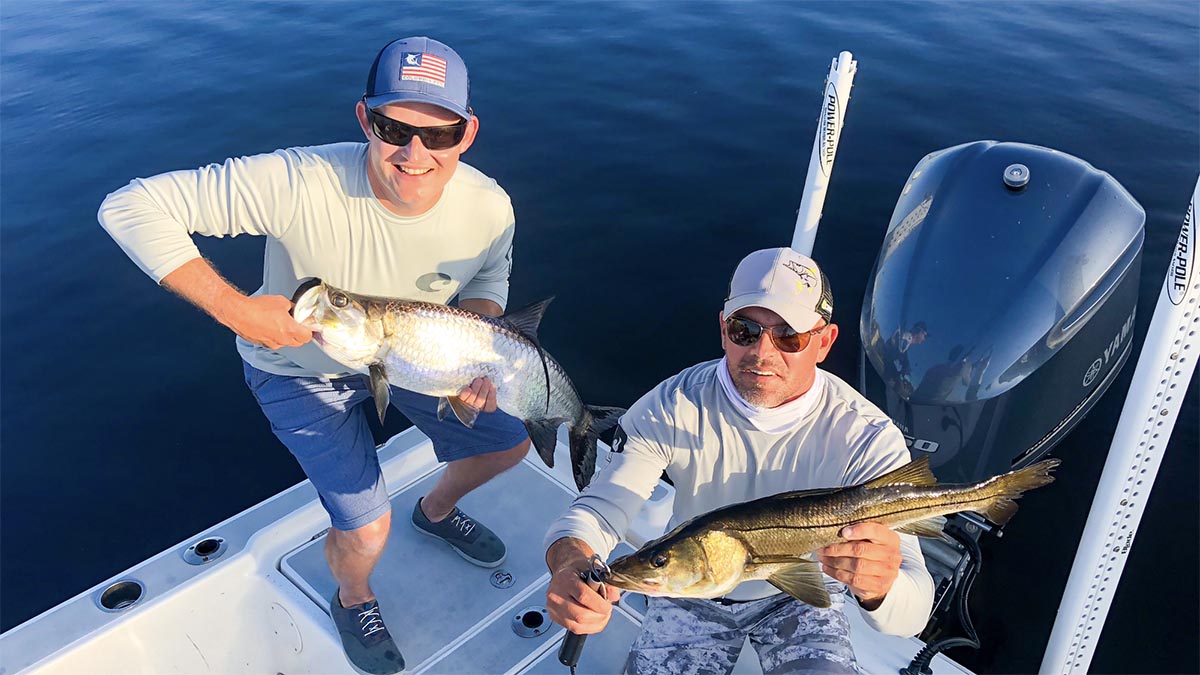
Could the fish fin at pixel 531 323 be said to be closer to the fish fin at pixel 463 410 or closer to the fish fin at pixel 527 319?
the fish fin at pixel 527 319

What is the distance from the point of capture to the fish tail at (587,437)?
12.3 feet

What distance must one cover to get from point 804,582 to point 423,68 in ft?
7.74

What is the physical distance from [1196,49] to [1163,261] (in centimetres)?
678

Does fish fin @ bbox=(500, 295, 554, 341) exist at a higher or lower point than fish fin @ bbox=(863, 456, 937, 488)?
lower

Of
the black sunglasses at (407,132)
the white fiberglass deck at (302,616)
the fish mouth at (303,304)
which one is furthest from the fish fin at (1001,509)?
the fish mouth at (303,304)

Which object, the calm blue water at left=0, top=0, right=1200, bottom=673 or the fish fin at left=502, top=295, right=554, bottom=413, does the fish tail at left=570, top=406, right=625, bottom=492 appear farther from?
the calm blue water at left=0, top=0, right=1200, bottom=673

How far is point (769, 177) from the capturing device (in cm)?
915

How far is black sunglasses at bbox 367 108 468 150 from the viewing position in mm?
3109

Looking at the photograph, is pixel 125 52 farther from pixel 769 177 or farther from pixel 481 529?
pixel 481 529

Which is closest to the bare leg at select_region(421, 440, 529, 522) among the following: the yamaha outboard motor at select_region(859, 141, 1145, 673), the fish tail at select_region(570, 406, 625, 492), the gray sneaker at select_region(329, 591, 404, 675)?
the fish tail at select_region(570, 406, 625, 492)

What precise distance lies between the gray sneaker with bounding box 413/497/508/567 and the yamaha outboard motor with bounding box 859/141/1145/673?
7.51 ft

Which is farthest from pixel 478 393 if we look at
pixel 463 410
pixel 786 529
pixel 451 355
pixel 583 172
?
pixel 583 172

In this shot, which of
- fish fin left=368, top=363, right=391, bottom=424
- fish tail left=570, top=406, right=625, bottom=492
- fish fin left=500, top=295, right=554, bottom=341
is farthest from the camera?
fish tail left=570, top=406, right=625, bottom=492

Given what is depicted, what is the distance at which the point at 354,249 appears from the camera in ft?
11.0
